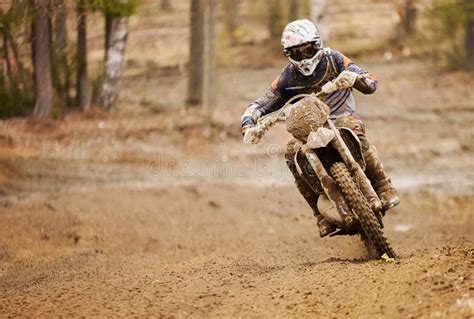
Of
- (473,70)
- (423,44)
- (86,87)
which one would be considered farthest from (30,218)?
(423,44)

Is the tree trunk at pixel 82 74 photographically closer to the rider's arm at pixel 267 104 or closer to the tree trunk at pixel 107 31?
the tree trunk at pixel 107 31

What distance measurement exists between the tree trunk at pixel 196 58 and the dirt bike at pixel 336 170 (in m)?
12.7

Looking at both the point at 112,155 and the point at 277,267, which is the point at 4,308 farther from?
the point at 112,155

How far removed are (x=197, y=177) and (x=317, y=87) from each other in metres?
8.06

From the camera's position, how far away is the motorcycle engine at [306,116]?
25.0ft

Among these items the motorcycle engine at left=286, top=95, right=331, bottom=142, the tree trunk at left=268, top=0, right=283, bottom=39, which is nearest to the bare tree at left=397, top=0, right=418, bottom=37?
the tree trunk at left=268, top=0, right=283, bottom=39

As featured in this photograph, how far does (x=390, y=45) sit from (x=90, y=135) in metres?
14.5

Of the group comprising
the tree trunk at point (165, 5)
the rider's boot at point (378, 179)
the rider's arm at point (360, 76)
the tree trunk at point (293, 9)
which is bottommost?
the tree trunk at point (165, 5)

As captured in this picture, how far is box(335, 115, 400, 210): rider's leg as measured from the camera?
801cm

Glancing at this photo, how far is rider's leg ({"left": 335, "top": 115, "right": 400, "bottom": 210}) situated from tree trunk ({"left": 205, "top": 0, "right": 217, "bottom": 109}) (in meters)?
12.2

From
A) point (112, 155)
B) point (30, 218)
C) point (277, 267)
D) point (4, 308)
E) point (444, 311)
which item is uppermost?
point (444, 311)

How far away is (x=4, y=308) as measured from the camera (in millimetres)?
6621

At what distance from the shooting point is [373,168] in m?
8.13

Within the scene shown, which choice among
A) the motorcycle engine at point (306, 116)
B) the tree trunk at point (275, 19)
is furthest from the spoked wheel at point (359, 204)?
the tree trunk at point (275, 19)
